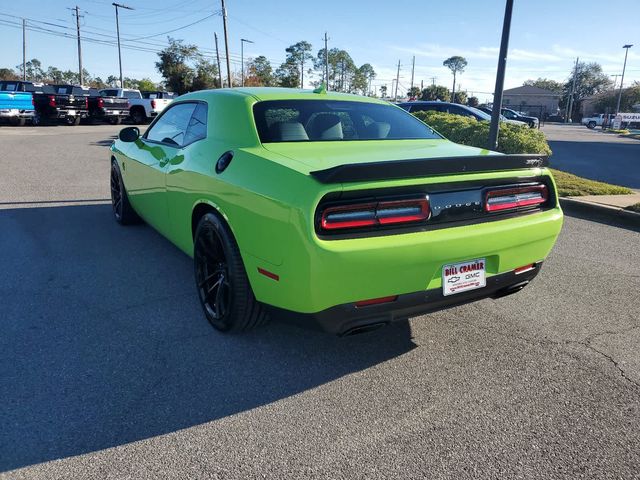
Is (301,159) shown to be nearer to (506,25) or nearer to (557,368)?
(557,368)

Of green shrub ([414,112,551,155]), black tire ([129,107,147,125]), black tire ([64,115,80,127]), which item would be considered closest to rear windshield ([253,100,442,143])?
green shrub ([414,112,551,155])

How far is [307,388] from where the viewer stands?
8.94 feet

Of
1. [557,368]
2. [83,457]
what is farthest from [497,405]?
[83,457]

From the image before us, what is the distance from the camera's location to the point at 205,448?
7.36ft

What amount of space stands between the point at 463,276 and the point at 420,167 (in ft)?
2.12

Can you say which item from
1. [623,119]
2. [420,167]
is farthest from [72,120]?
[623,119]

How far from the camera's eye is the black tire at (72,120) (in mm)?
25692

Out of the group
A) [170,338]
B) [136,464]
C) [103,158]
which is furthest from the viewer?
[103,158]

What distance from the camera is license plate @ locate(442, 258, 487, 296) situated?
2.69 m

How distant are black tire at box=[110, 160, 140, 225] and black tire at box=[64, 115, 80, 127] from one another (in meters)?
22.5

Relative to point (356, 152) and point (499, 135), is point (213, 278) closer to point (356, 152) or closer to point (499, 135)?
point (356, 152)

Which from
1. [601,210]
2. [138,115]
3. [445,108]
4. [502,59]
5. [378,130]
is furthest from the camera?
[138,115]

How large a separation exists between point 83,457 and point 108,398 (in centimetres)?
44

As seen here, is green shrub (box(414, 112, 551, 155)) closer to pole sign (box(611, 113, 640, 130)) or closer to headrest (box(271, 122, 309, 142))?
headrest (box(271, 122, 309, 142))
